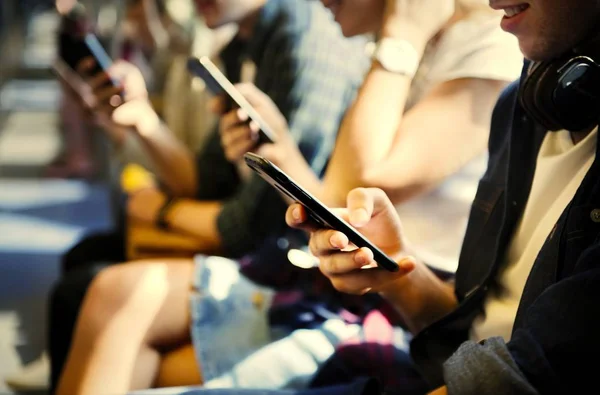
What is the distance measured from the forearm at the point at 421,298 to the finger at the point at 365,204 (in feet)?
0.43

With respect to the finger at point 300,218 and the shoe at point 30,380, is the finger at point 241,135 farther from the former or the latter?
the shoe at point 30,380

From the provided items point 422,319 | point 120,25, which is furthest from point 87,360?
point 120,25

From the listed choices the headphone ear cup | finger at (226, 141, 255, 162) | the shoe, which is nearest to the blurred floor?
the shoe

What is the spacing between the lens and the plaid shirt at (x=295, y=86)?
4.03 ft

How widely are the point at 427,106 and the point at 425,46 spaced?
74 mm

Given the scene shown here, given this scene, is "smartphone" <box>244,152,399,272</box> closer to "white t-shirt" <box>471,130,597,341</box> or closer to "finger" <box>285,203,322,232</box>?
"finger" <box>285,203,322,232</box>

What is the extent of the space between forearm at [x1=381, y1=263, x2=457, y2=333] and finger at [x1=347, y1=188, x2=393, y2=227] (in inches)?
5.2

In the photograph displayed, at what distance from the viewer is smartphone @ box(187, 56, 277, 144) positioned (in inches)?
42.3

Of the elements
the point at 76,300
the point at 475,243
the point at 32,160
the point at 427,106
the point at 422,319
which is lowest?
the point at 32,160

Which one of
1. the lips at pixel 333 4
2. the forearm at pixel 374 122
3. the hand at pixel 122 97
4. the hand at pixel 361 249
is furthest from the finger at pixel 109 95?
the hand at pixel 361 249

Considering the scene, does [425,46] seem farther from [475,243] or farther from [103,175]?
[103,175]

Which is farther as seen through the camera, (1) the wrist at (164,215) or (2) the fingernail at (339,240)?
(1) the wrist at (164,215)

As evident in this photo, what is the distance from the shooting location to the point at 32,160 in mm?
3734

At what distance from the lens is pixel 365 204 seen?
762 millimetres
